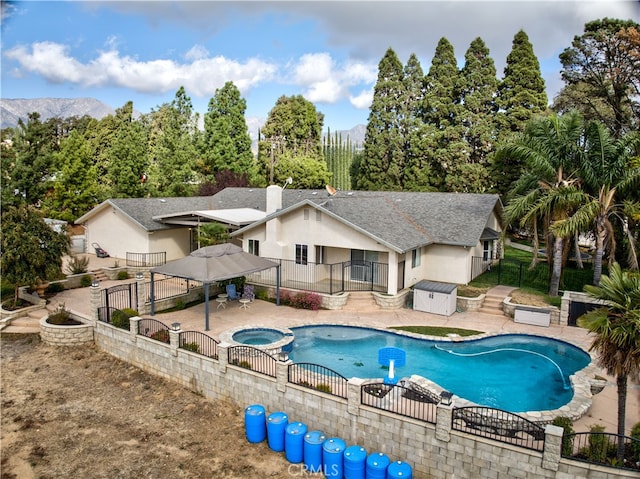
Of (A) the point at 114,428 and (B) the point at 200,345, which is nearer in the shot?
(A) the point at 114,428

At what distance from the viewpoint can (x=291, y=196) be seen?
116ft

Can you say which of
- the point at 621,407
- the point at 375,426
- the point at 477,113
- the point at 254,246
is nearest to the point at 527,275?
the point at 254,246

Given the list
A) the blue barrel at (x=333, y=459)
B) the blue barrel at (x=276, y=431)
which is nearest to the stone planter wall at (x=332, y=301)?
the blue barrel at (x=276, y=431)

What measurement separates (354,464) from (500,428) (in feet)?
11.6

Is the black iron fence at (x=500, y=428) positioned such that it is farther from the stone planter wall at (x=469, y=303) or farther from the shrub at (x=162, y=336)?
the stone planter wall at (x=469, y=303)

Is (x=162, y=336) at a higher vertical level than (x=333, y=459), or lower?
higher

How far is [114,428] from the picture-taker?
1399cm

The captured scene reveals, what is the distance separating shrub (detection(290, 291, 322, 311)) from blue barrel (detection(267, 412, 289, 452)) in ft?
31.2

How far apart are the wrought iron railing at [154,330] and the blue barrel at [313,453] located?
7.25 m

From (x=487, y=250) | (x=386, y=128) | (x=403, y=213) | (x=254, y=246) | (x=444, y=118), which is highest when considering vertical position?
(x=444, y=118)

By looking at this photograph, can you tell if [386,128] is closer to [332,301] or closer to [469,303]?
[469,303]

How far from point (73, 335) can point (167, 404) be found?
22.7 ft

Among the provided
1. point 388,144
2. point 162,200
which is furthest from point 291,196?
point 388,144

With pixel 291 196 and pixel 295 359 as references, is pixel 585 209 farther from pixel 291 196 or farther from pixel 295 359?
pixel 291 196
